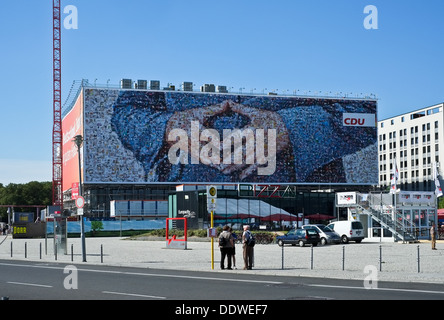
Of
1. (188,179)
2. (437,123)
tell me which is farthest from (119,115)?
(437,123)

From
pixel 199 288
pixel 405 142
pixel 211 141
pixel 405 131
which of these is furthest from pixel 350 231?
pixel 405 131

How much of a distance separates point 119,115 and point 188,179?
17.0m

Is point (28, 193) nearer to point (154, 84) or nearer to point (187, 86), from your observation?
point (154, 84)

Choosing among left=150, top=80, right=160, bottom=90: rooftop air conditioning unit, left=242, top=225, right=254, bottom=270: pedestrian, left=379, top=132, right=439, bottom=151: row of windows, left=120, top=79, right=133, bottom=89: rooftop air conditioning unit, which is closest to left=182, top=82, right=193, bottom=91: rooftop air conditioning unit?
left=150, top=80, right=160, bottom=90: rooftop air conditioning unit

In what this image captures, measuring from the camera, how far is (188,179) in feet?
388

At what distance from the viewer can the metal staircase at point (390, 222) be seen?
51000 mm

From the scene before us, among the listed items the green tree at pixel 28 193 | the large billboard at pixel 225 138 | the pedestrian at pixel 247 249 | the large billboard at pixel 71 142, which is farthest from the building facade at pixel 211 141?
the pedestrian at pixel 247 249

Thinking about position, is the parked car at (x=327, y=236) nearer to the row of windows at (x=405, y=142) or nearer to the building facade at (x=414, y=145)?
the building facade at (x=414, y=145)

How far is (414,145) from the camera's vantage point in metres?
148

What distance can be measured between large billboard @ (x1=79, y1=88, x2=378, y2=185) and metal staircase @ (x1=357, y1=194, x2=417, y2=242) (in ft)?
211

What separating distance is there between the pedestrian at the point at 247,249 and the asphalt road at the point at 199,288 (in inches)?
75.6
